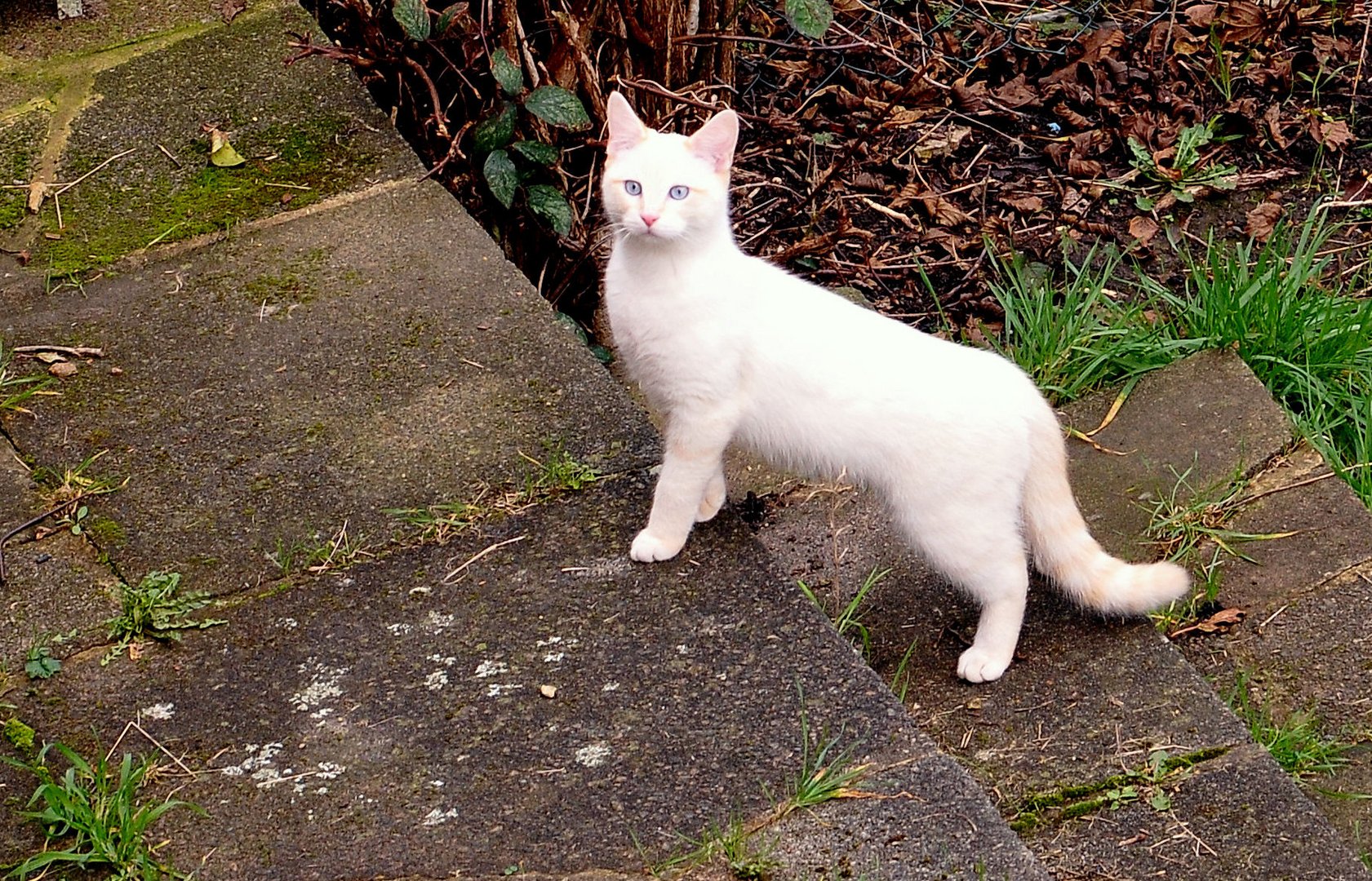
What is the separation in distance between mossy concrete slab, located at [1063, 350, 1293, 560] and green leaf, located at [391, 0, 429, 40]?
1.78m

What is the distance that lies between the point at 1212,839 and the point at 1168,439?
133cm

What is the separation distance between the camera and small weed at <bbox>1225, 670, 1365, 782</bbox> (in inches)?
99.1

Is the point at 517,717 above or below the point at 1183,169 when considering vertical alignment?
above

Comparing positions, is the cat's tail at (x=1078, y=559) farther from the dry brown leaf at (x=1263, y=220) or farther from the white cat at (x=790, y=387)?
the dry brown leaf at (x=1263, y=220)

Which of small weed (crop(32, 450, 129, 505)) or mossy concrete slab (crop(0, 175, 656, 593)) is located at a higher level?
mossy concrete slab (crop(0, 175, 656, 593))

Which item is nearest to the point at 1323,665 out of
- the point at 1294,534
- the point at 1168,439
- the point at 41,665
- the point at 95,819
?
the point at 1294,534

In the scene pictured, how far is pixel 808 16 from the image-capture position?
10.3 ft

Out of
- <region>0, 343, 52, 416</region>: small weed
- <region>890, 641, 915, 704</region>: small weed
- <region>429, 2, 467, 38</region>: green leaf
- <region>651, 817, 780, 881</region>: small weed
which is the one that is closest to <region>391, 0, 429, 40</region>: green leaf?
<region>429, 2, 467, 38</region>: green leaf

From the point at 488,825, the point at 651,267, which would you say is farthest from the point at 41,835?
the point at 651,267

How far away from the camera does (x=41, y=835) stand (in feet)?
6.10

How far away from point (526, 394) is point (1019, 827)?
3.99ft

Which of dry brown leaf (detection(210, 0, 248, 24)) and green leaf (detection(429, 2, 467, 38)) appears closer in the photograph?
green leaf (detection(429, 2, 467, 38))

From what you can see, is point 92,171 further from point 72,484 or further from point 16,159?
point 72,484

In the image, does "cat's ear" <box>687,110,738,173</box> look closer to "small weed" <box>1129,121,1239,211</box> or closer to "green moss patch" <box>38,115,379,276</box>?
"green moss patch" <box>38,115,379,276</box>
